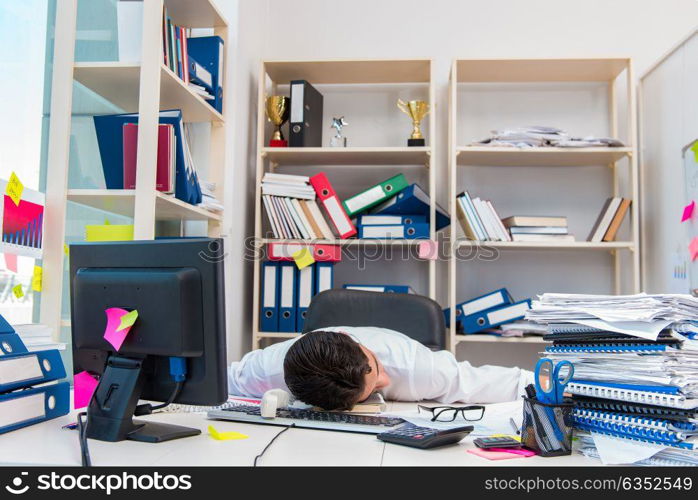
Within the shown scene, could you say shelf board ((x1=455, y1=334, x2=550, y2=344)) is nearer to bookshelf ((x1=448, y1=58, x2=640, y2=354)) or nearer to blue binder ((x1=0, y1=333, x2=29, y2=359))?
bookshelf ((x1=448, y1=58, x2=640, y2=354))

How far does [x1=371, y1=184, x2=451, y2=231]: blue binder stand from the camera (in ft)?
9.67

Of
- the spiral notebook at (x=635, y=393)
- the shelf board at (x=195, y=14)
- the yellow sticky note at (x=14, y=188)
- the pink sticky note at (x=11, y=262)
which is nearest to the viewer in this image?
the spiral notebook at (x=635, y=393)

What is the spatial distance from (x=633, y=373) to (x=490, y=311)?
1896 mm

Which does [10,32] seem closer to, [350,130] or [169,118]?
[169,118]

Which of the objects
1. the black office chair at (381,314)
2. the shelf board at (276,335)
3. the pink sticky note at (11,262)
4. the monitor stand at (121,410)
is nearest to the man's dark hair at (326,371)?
the monitor stand at (121,410)

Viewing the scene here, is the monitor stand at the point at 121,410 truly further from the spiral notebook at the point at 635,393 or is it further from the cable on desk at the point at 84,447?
the spiral notebook at the point at 635,393

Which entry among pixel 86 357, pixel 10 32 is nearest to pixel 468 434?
pixel 86 357

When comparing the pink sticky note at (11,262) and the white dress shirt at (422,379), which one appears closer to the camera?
the white dress shirt at (422,379)

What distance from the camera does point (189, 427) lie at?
4.15 ft

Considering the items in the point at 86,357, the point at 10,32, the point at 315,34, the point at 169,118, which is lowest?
the point at 86,357

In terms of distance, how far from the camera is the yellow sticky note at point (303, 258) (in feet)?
9.84

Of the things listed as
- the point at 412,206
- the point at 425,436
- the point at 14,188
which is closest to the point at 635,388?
the point at 425,436

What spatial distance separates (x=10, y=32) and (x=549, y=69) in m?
2.30

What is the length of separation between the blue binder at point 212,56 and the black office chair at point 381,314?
1.09 meters
